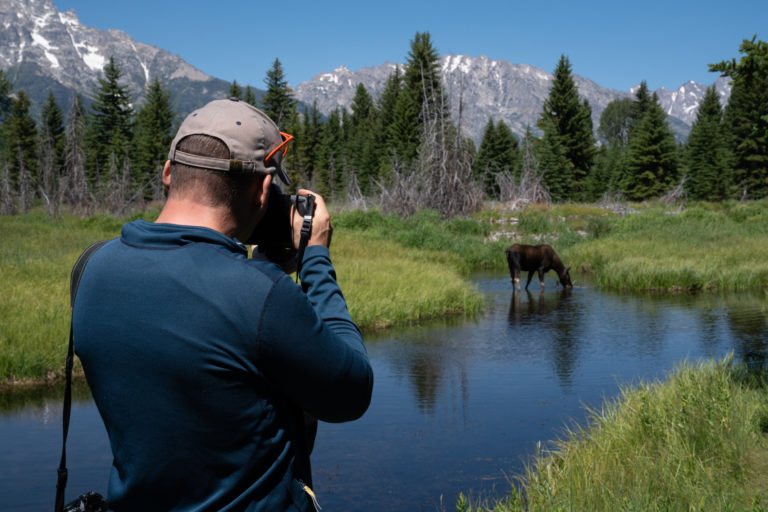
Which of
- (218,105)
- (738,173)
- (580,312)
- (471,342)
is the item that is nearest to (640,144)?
(738,173)

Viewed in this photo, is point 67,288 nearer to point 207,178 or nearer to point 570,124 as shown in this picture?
point 207,178

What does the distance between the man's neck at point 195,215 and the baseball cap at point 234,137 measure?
0.11 metres

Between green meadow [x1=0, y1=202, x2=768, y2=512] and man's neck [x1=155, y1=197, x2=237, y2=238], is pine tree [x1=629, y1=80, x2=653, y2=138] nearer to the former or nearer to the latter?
green meadow [x1=0, y1=202, x2=768, y2=512]

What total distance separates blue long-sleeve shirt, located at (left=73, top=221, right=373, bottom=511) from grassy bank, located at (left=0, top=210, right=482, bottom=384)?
920 cm

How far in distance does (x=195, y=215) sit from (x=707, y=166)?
66386 mm

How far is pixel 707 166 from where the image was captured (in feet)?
202

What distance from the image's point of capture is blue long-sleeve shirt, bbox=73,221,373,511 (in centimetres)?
178

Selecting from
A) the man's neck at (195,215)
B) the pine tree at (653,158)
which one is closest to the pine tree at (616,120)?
the pine tree at (653,158)

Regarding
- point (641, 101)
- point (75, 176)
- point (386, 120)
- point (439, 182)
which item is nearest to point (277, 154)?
point (439, 182)

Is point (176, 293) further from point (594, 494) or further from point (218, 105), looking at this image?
point (594, 494)

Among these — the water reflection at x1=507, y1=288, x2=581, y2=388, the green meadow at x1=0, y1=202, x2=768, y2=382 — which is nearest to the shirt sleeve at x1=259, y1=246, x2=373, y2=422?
the water reflection at x1=507, y1=288, x2=581, y2=388

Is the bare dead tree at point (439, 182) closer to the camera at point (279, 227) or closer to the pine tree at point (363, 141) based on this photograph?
the pine tree at point (363, 141)

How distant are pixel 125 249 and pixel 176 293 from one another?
7.8 inches

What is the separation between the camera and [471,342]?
13.4 metres
